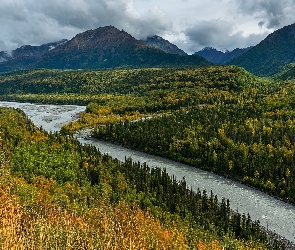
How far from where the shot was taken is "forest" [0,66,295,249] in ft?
70.2

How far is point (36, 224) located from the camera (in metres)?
19.3

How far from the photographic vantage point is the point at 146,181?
7119cm

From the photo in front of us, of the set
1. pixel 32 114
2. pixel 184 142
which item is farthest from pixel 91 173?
pixel 32 114

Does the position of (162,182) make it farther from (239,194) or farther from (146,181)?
(239,194)

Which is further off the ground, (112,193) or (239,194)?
(112,193)

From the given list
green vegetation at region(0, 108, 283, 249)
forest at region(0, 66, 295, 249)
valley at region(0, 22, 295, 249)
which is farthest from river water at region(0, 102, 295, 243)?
green vegetation at region(0, 108, 283, 249)

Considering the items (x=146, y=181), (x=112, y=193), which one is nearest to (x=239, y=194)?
(x=146, y=181)

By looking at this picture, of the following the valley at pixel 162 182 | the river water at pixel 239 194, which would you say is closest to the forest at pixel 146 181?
the valley at pixel 162 182

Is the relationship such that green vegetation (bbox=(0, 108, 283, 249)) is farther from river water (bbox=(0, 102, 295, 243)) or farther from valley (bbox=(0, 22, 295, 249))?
river water (bbox=(0, 102, 295, 243))

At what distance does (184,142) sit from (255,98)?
267 ft

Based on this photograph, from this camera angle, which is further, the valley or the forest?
the valley

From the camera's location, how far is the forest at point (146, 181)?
2141 cm

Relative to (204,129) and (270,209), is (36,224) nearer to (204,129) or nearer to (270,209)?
(270,209)

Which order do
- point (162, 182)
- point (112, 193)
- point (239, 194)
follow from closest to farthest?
1. point (112, 193)
2. point (162, 182)
3. point (239, 194)
